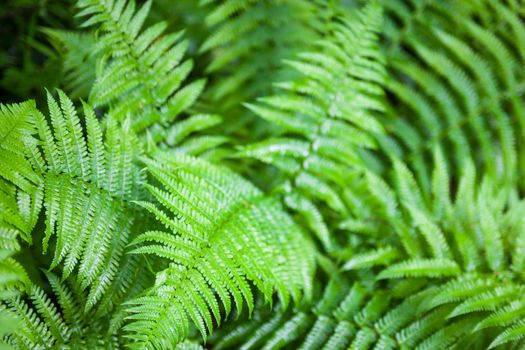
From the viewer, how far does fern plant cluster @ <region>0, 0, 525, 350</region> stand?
139cm

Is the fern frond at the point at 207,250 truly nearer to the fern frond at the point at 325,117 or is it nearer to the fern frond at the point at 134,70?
the fern frond at the point at 325,117

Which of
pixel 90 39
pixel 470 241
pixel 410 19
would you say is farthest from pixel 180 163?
pixel 410 19

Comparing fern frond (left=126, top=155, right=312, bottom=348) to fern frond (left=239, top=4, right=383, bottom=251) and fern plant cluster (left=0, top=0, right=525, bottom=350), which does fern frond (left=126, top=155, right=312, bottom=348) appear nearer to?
fern plant cluster (left=0, top=0, right=525, bottom=350)

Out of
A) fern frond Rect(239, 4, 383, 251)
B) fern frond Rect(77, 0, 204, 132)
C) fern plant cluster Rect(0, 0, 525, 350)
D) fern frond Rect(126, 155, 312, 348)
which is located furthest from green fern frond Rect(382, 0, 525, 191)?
fern frond Rect(77, 0, 204, 132)

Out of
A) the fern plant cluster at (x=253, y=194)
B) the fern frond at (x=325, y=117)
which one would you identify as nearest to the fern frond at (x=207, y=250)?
the fern plant cluster at (x=253, y=194)

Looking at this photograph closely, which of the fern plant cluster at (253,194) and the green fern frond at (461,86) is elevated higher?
the green fern frond at (461,86)

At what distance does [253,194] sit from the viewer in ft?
6.08

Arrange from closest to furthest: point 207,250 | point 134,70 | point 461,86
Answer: point 207,250 → point 134,70 → point 461,86

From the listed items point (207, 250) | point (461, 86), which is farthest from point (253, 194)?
point (461, 86)

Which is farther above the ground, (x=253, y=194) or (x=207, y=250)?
(x=253, y=194)

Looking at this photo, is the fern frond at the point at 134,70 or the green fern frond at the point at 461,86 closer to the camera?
the fern frond at the point at 134,70

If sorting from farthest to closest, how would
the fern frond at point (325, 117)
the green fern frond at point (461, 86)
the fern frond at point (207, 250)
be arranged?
the green fern frond at point (461, 86), the fern frond at point (325, 117), the fern frond at point (207, 250)

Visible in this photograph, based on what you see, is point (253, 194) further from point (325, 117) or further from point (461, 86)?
point (461, 86)

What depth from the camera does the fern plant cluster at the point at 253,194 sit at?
4.58 ft
